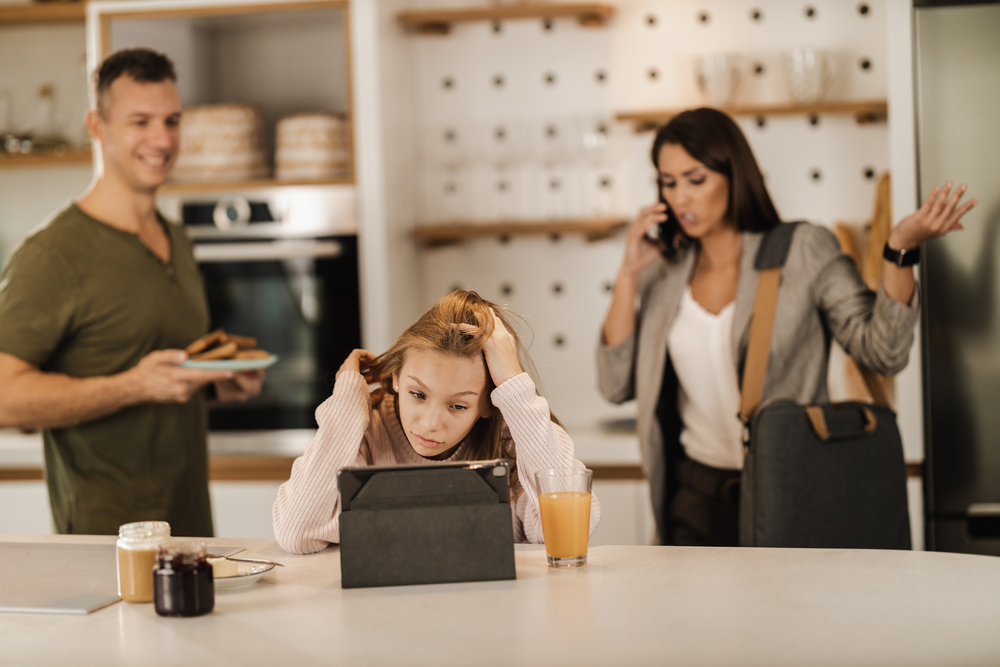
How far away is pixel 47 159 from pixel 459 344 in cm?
200

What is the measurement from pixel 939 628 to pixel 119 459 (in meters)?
1.59

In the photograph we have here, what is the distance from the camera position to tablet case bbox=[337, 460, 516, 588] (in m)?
1.16

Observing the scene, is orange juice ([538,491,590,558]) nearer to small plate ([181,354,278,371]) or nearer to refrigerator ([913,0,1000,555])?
small plate ([181,354,278,371])

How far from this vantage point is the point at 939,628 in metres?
0.97

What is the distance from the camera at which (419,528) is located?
3.80 ft

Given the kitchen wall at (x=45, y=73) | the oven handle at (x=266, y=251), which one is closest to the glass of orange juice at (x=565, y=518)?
the oven handle at (x=266, y=251)

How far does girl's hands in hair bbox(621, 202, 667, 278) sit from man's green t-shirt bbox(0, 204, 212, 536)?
3.34 ft

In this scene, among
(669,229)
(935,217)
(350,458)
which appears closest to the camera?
(350,458)

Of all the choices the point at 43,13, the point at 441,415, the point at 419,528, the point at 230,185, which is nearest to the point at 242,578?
the point at 419,528

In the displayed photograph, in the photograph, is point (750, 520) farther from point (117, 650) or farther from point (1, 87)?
point (1, 87)

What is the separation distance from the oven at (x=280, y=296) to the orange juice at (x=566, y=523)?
1.54 meters

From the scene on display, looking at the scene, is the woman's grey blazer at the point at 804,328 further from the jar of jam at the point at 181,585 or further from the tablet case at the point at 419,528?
the jar of jam at the point at 181,585

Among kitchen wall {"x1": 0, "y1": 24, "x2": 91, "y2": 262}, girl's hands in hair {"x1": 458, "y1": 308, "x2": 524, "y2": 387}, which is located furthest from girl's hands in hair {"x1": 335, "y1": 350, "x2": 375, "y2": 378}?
kitchen wall {"x1": 0, "y1": 24, "x2": 91, "y2": 262}

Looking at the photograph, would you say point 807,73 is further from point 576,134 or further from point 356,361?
point 356,361
